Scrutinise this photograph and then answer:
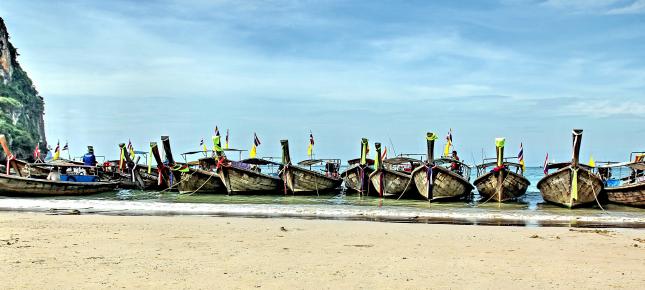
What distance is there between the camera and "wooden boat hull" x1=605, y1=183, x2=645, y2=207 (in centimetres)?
2139

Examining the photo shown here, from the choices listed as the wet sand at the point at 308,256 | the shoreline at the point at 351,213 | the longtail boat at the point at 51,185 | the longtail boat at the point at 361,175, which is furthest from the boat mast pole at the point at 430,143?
the longtail boat at the point at 51,185

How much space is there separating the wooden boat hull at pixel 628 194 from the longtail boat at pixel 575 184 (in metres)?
0.93

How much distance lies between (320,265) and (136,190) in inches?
1071

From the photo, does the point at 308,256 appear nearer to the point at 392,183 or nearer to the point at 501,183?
the point at 501,183

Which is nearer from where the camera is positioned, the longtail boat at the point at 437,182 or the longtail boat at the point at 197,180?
the longtail boat at the point at 437,182

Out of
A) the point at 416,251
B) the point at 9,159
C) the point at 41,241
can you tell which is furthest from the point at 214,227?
the point at 9,159

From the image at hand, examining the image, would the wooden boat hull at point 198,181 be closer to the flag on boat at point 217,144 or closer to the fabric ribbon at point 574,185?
the flag on boat at point 217,144

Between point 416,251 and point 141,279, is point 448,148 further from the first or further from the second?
point 141,279

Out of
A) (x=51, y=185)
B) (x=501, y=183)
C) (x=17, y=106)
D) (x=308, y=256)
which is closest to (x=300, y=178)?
(x=501, y=183)

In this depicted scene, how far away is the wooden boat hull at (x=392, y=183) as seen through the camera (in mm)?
26516

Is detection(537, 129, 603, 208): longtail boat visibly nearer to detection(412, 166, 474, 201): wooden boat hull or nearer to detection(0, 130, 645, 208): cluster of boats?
detection(0, 130, 645, 208): cluster of boats

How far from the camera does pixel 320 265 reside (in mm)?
8148

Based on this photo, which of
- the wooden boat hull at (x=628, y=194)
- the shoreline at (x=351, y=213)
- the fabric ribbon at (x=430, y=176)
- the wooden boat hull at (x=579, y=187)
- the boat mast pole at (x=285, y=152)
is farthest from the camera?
the boat mast pole at (x=285, y=152)

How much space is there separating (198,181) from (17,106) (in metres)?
51.2
